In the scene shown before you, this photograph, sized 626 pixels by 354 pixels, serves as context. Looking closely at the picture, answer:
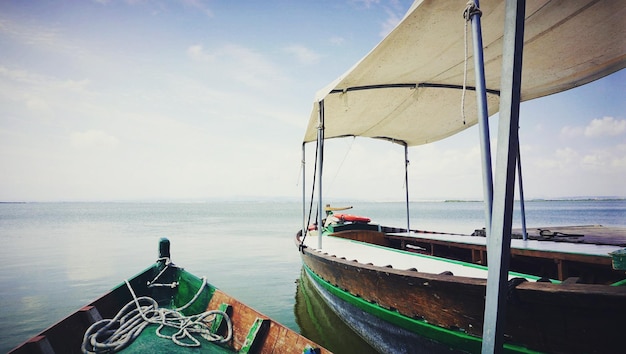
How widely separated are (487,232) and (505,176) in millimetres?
599

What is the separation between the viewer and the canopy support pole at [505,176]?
1.57 meters

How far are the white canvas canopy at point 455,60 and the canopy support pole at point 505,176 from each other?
98 centimetres

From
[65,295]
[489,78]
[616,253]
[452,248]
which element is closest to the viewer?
[616,253]

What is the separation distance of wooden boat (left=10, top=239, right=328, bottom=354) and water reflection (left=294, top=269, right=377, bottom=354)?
2.46m

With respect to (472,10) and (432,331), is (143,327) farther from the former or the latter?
(472,10)

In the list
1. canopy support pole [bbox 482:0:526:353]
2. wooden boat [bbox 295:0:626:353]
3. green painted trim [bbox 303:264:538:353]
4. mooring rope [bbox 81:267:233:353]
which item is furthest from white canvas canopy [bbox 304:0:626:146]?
mooring rope [bbox 81:267:233:353]

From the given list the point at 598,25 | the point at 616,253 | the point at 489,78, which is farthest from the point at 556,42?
the point at 616,253

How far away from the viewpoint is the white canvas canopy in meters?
3.07

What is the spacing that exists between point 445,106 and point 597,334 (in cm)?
486

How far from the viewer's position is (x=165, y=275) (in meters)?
5.09

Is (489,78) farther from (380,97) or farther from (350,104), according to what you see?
(350,104)

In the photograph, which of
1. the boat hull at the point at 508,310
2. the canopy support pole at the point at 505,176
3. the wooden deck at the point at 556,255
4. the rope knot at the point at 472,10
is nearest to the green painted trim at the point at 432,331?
the boat hull at the point at 508,310

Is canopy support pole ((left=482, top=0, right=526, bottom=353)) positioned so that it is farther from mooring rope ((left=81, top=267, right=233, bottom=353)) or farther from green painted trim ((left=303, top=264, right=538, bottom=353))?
mooring rope ((left=81, top=267, right=233, bottom=353))

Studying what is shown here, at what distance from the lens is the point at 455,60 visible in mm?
4164
